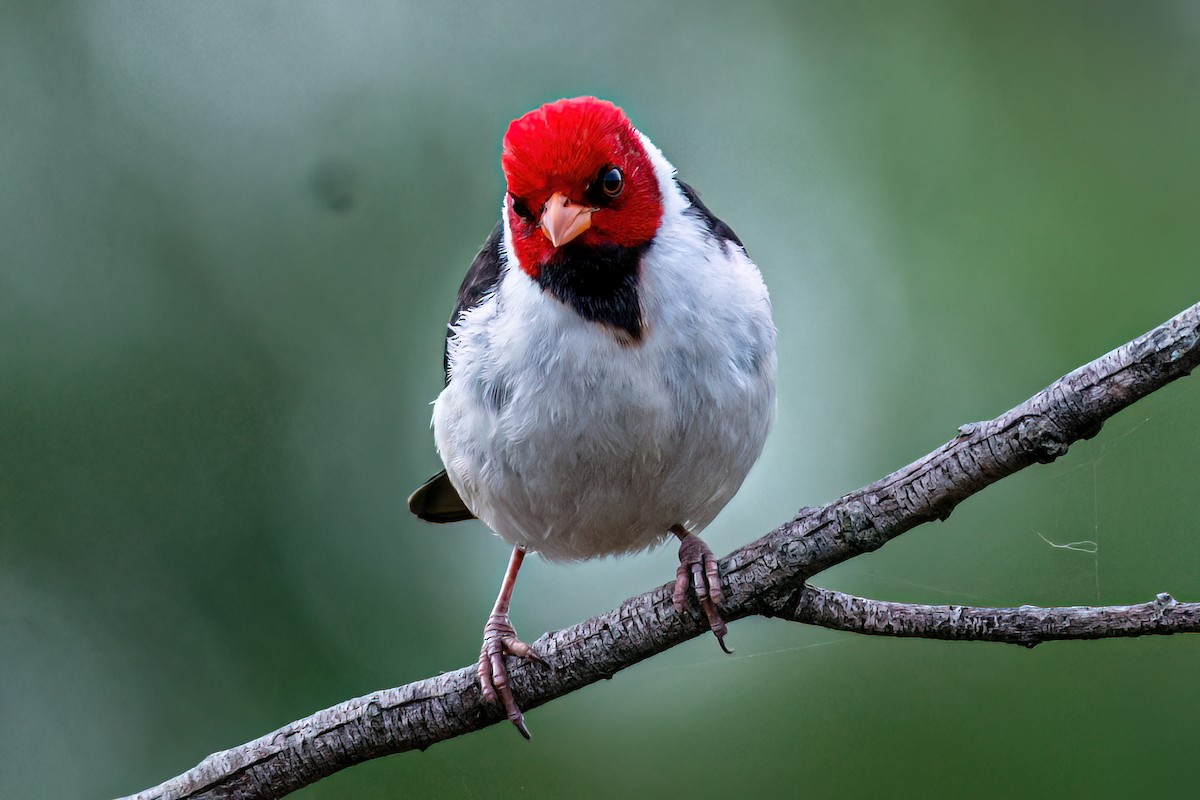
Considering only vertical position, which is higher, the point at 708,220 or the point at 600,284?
the point at 708,220

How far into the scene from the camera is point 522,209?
2512mm

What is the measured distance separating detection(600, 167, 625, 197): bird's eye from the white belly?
0.15 m

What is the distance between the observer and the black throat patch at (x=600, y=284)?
2475 mm

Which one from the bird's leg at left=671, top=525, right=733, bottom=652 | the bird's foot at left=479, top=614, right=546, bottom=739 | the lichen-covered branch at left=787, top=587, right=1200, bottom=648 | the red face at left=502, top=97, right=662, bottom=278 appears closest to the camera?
the lichen-covered branch at left=787, top=587, right=1200, bottom=648

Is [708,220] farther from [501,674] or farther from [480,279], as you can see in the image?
[501,674]

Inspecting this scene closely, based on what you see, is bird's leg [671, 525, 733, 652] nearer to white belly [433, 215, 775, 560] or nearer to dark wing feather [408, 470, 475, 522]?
white belly [433, 215, 775, 560]

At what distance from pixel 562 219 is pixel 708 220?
50 cm

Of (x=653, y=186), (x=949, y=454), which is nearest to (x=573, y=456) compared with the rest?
(x=653, y=186)

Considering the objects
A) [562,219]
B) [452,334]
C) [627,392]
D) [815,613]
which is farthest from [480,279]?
[815,613]

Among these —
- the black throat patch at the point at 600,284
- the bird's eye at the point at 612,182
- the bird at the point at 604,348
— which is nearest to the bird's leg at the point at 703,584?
the bird at the point at 604,348

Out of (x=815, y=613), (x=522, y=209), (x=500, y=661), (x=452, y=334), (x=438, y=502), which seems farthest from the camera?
(x=438, y=502)

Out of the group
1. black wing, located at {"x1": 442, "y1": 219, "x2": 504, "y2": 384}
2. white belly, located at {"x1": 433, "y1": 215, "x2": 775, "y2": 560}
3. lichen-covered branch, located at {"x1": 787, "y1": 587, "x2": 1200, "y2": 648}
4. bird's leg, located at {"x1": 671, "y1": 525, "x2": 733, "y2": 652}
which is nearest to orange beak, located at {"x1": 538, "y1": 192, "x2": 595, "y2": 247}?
white belly, located at {"x1": 433, "y1": 215, "x2": 775, "y2": 560}

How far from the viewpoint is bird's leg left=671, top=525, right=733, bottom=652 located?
230 centimetres

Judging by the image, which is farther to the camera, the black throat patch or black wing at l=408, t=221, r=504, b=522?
black wing at l=408, t=221, r=504, b=522
